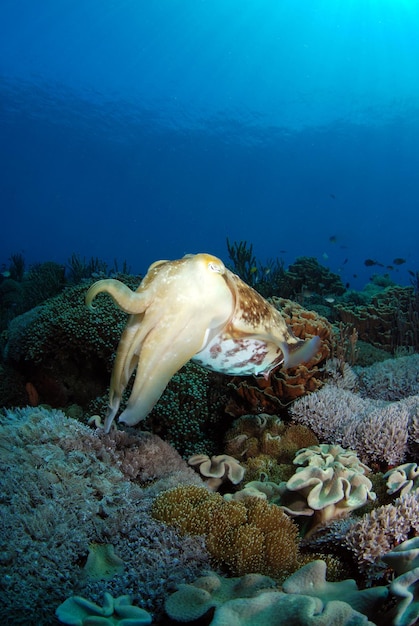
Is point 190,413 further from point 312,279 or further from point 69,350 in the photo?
point 312,279

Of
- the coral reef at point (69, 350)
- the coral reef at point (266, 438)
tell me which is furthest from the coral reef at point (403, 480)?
the coral reef at point (69, 350)

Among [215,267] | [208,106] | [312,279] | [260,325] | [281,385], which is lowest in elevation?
[281,385]

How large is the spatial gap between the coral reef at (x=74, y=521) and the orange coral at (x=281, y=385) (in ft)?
5.89

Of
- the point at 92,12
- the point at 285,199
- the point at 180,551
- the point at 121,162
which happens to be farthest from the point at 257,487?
the point at 285,199

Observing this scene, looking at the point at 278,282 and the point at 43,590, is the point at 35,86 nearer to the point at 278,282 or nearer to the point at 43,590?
the point at 278,282

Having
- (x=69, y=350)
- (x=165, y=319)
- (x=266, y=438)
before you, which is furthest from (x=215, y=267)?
(x=69, y=350)

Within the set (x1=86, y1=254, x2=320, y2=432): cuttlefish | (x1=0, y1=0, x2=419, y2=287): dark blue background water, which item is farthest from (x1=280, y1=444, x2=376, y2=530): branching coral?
(x1=0, y1=0, x2=419, y2=287): dark blue background water

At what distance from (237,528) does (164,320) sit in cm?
163

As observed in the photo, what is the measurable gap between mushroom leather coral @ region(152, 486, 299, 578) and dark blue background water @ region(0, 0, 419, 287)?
75454 millimetres

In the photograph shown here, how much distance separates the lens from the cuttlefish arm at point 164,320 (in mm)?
2070

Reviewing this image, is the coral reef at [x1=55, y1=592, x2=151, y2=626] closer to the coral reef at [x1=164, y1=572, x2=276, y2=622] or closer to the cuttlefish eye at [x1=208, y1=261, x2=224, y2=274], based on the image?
the coral reef at [x1=164, y1=572, x2=276, y2=622]

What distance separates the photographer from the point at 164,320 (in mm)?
2080

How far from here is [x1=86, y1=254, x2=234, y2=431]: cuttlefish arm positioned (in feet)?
6.79

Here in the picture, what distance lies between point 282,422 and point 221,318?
2.95m
